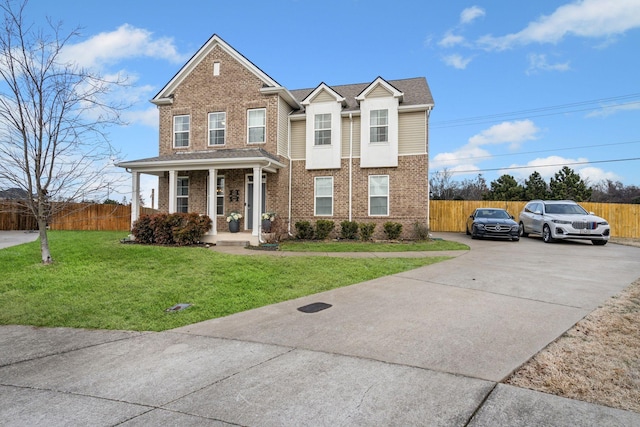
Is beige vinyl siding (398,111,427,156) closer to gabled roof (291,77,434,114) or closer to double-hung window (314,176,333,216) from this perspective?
gabled roof (291,77,434,114)

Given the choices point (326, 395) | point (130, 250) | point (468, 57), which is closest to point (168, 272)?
point (130, 250)

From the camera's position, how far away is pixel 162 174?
655 inches

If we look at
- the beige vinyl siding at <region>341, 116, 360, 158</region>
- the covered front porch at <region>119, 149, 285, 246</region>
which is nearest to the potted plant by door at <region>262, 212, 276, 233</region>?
the covered front porch at <region>119, 149, 285, 246</region>

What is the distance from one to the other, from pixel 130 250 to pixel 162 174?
259 inches

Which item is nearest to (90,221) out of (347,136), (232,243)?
(232,243)

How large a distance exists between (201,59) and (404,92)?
31.6 feet

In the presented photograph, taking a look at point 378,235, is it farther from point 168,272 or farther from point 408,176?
point 168,272

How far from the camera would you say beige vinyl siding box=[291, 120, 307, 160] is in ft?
54.3

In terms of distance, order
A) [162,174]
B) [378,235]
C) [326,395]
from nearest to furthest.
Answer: [326,395], [378,235], [162,174]

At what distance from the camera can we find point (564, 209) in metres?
15.3

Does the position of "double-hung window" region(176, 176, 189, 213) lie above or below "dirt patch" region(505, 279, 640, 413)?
above

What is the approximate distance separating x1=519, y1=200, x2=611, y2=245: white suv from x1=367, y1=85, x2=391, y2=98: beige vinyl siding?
8725 millimetres

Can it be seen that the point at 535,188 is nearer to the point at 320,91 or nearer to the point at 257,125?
the point at 320,91

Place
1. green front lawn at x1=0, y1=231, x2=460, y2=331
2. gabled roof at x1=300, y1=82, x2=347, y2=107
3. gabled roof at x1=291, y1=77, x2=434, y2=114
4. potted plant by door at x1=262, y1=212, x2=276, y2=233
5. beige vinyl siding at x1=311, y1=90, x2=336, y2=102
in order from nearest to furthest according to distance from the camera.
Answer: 1. green front lawn at x1=0, y1=231, x2=460, y2=331
2. potted plant by door at x1=262, y1=212, x2=276, y2=233
3. gabled roof at x1=291, y1=77, x2=434, y2=114
4. gabled roof at x1=300, y1=82, x2=347, y2=107
5. beige vinyl siding at x1=311, y1=90, x2=336, y2=102
